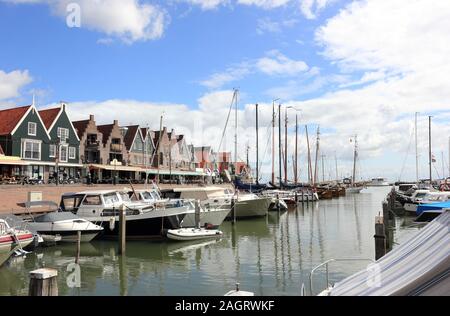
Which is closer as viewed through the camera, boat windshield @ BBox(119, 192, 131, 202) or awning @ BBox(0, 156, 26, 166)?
boat windshield @ BBox(119, 192, 131, 202)

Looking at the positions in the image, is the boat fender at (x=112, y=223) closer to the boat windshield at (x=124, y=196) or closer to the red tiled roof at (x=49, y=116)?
the boat windshield at (x=124, y=196)

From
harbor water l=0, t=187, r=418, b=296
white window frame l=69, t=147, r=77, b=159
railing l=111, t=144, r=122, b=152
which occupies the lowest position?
harbor water l=0, t=187, r=418, b=296

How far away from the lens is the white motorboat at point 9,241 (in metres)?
18.7

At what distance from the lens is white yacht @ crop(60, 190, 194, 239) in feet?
90.6

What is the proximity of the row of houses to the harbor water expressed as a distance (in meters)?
22.2

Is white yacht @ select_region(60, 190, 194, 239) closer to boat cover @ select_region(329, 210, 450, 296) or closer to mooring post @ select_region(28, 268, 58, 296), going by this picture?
mooring post @ select_region(28, 268, 58, 296)

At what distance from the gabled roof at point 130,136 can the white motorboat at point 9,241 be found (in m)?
51.0

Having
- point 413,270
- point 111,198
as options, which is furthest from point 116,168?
point 413,270

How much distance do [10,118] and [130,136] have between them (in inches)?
976

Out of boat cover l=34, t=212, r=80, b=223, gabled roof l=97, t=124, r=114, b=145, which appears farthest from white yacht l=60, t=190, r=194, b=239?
gabled roof l=97, t=124, r=114, b=145

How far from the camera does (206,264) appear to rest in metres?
20.5

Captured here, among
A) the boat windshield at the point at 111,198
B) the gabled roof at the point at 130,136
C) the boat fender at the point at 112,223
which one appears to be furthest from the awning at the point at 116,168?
the boat fender at the point at 112,223
